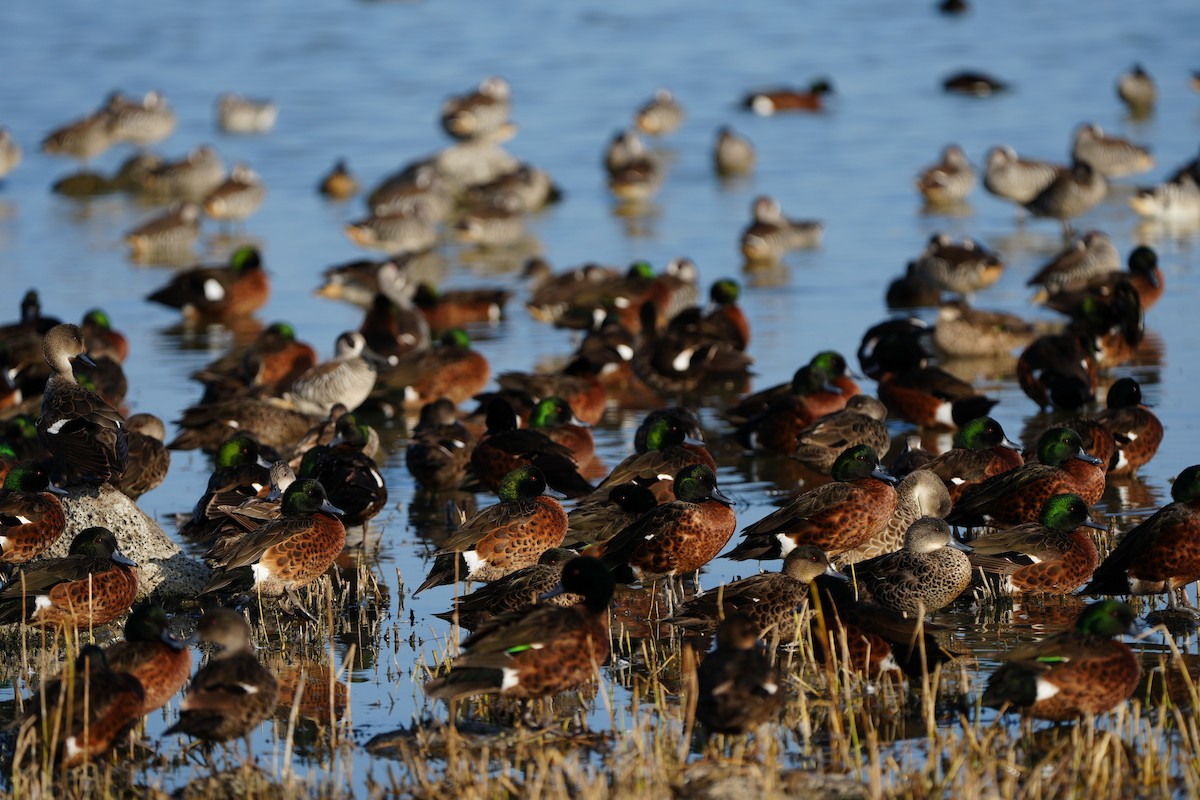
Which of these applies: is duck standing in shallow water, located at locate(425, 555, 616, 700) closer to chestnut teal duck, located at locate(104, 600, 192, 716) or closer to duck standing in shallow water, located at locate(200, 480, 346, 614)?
chestnut teal duck, located at locate(104, 600, 192, 716)

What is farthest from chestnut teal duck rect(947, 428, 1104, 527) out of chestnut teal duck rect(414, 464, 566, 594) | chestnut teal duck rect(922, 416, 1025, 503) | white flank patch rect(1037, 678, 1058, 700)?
white flank patch rect(1037, 678, 1058, 700)

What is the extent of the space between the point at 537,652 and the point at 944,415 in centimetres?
674

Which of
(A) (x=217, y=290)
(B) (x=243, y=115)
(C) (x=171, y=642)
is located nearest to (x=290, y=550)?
(C) (x=171, y=642)

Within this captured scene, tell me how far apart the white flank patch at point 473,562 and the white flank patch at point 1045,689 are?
3.37 m

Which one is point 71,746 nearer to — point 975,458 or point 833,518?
point 833,518

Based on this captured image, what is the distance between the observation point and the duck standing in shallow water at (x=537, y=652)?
6867mm

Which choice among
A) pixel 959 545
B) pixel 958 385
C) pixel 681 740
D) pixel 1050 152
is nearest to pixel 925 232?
pixel 1050 152

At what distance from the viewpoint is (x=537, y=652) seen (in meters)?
6.94

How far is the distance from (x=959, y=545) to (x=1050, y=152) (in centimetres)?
2073

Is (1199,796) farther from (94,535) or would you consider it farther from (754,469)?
(754,469)

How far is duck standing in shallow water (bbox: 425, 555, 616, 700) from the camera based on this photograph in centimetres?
687

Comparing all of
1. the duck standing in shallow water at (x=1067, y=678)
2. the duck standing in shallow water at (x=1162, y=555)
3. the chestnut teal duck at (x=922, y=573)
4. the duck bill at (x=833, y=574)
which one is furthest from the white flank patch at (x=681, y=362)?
the duck standing in shallow water at (x=1067, y=678)

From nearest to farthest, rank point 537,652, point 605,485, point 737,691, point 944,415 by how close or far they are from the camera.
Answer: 1. point 737,691
2. point 537,652
3. point 605,485
4. point 944,415

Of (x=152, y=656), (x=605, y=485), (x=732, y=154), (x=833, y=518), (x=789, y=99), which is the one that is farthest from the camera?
(x=789, y=99)
